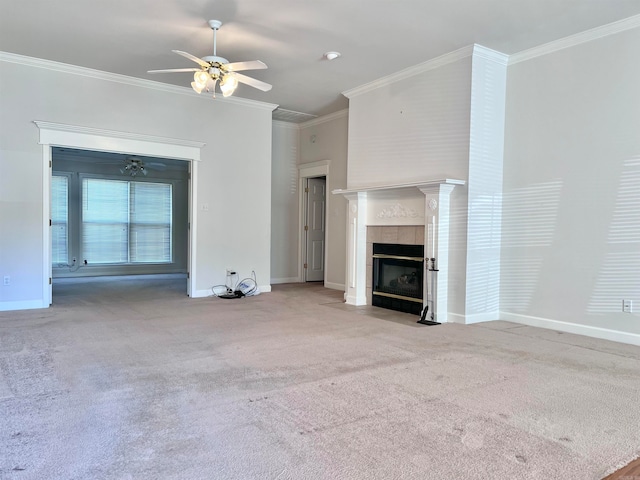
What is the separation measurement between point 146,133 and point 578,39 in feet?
17.7

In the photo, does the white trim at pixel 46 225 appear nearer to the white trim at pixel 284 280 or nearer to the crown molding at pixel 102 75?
the crown molding at pixel 102 75

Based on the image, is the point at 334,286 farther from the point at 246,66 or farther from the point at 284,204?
the point at 246,66

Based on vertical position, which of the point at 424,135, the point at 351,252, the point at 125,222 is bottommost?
the point at 351,252

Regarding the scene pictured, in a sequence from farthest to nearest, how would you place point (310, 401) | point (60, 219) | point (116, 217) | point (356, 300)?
point (116, 217), point (60, 219), point (356, 300), point (310, 401)

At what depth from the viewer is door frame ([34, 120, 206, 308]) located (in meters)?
5.42

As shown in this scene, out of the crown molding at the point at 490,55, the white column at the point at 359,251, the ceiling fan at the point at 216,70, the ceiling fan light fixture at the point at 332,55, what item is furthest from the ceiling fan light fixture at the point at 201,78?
the crown molding at the point at 490,55

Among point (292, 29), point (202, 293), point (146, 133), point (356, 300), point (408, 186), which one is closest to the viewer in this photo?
point (292, 29)

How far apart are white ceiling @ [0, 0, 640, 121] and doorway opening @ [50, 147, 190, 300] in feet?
13.2

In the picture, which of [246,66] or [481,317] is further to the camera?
[481,317]

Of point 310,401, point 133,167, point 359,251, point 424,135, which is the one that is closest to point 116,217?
point 133,167

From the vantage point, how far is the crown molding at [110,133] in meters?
5.39

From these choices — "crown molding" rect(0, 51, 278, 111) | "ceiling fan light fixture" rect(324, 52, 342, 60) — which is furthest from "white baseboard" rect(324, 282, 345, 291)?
"ceiling fan light fixture" rect(324, 52, 342, 60)

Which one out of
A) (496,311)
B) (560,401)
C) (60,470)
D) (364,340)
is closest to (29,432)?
(60,470)

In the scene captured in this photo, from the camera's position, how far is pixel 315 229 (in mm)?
8555
